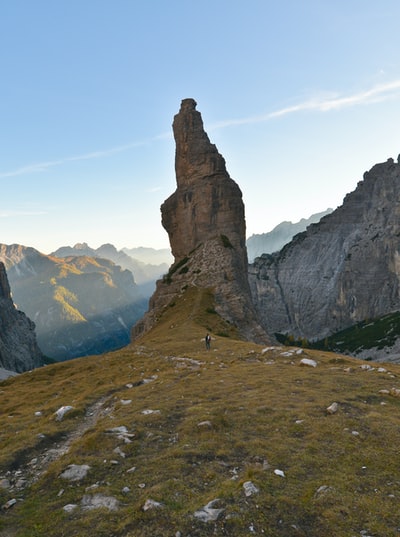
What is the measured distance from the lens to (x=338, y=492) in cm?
1065

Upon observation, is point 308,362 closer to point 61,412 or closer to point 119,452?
point 61,412

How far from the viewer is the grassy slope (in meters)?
9.67

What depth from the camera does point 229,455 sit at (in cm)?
1391

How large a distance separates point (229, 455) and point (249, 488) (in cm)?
323

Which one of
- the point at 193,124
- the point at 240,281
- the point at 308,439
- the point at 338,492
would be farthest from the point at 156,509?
the point at 193,124

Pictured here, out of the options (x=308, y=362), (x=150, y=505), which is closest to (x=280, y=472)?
(x=150, y=505)

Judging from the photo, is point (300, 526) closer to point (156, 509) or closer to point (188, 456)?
point (156, 509)

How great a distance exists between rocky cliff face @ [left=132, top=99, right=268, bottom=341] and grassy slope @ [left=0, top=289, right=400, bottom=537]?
53.2m

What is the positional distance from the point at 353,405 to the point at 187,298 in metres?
62.1

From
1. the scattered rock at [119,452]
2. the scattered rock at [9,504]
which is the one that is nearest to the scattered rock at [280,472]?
the scattered rock at [119,452]

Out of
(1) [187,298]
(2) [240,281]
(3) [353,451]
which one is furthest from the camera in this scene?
(2) [240,281]

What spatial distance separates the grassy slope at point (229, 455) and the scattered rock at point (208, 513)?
0.53ft

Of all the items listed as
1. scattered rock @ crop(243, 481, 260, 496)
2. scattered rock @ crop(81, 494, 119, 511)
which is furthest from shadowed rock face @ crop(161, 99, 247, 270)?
scattered rock @ crop(81, 494, 119, 511)

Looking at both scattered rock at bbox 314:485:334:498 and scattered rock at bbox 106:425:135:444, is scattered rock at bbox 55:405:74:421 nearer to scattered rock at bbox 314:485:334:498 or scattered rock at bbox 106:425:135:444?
scattered rock at bbox 106:425:135:444
